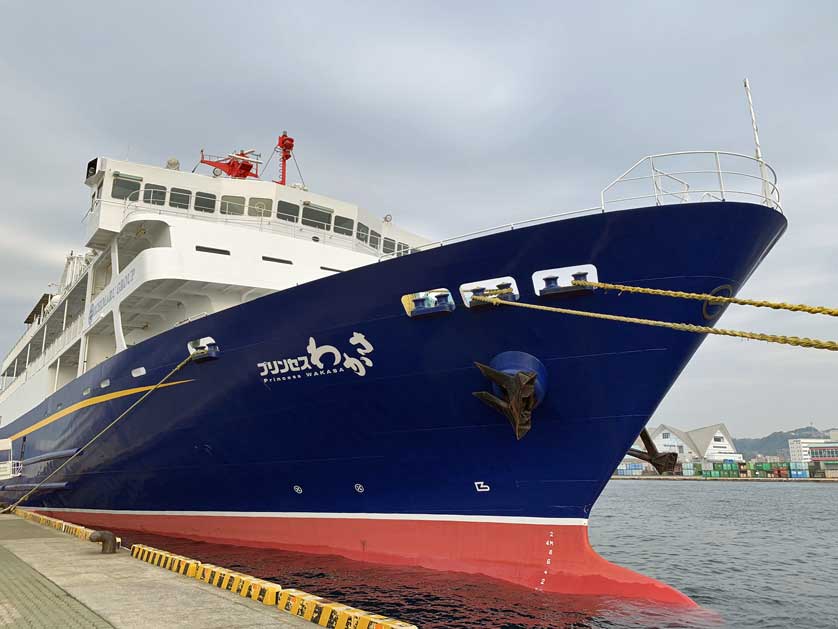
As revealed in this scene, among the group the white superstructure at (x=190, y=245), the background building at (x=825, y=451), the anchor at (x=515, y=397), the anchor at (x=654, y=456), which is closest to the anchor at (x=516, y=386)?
the anchor at (x=515, y=397)

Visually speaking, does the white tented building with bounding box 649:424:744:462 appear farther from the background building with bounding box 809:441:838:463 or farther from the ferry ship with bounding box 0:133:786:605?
the ferry ship with bounding box 0:133:786:605

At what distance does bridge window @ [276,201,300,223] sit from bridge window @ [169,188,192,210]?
225 cm

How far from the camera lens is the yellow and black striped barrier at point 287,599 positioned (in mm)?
5379

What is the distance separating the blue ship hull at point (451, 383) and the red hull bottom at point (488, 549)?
4 centimetres

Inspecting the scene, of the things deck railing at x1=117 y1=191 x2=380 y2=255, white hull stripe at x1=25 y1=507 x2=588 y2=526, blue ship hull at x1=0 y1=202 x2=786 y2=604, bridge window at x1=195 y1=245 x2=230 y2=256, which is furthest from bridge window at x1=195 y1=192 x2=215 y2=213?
white hull stripe at x1=25 y1=507 x2=588 y2=526

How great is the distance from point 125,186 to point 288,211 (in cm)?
422

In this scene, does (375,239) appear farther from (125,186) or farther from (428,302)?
(428,302)

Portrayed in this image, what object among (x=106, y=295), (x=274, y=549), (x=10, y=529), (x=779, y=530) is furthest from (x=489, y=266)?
(x=779, y=530)

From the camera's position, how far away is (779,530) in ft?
69.2

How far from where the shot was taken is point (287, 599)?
618 centimetres

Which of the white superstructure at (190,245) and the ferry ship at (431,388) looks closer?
the ferry ship at (431,388)

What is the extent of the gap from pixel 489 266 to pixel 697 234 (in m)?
2.56

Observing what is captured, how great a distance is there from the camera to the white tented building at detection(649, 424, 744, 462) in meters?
107

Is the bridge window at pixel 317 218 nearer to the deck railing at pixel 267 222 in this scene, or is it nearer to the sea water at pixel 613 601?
the deck railing at pixel 267 222
